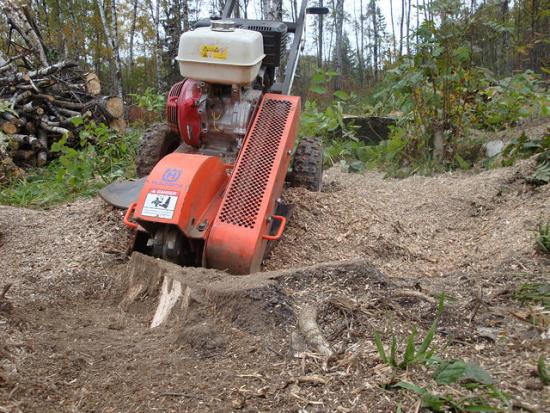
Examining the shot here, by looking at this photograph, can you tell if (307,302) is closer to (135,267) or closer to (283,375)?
(283,375)

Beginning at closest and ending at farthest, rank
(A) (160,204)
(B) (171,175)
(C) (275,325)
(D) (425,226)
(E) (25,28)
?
(C) (275,325) < (A) (160,204) < (B) (171,175) < (D) (425,226) < (E) (25,28)

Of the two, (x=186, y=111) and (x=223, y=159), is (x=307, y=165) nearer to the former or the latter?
(x=223, y=159)

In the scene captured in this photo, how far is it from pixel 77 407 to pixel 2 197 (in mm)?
4802

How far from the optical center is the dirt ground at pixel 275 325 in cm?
227

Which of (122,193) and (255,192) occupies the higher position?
(255,192)

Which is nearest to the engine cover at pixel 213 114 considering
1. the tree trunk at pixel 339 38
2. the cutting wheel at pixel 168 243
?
the cutting wheel at pixel 168 243

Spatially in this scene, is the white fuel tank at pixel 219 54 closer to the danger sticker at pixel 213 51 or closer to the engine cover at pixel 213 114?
the danger sticker at pixel 213 51

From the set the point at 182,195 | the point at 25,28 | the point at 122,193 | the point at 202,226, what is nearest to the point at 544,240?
the point at 202,226

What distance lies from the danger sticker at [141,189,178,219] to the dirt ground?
49 centimetres

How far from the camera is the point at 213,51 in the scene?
4281 millimetres

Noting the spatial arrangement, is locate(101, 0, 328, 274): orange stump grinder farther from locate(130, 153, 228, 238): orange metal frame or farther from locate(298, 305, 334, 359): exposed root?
locate(298, 305, 334, 359): exposed root

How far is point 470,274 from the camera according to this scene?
12.4 ft

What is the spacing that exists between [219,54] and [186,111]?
494 millimetres

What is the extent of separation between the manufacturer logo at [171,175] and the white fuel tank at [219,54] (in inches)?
35.0
